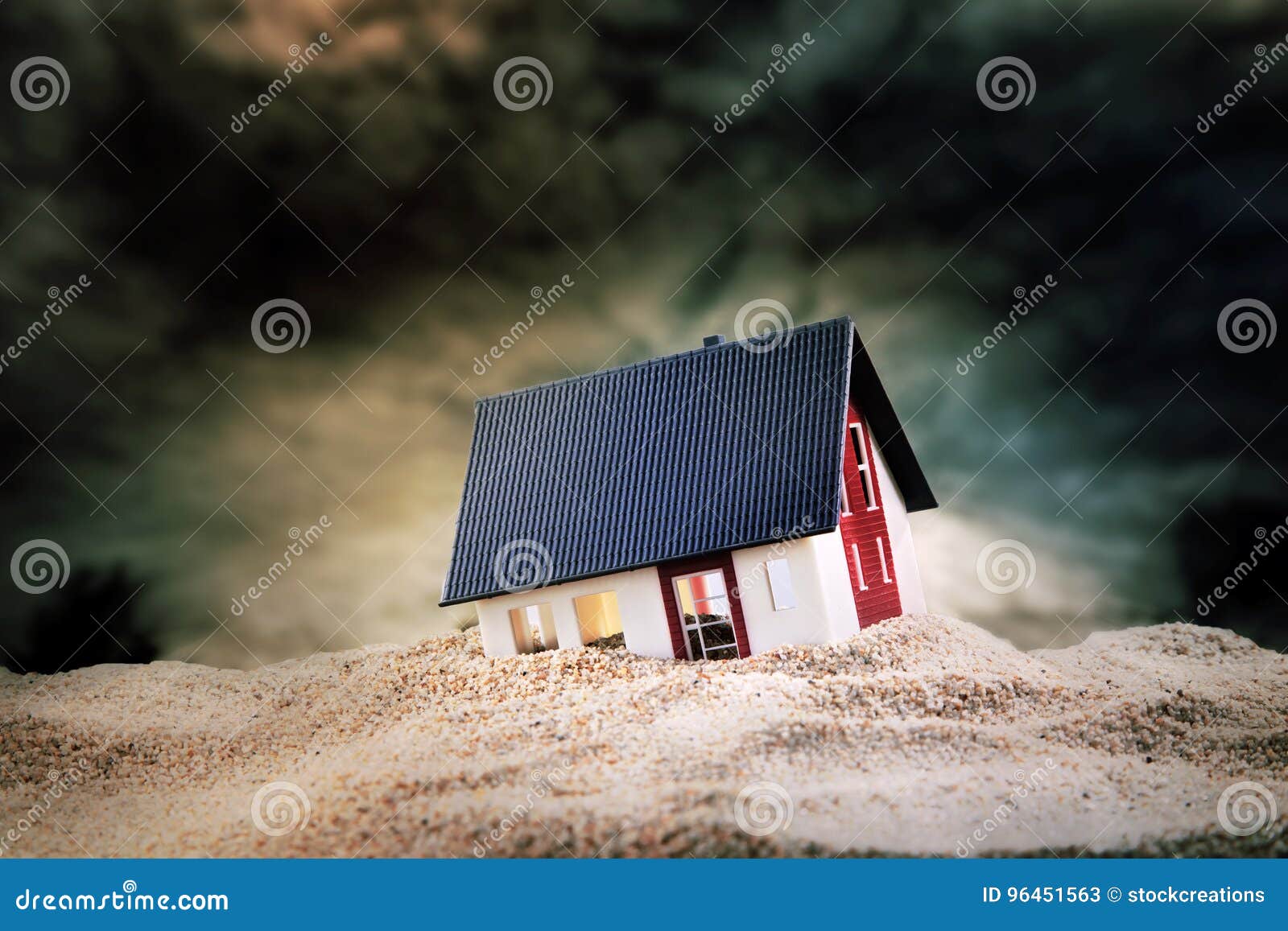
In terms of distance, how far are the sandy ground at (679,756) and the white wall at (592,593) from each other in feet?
0.94

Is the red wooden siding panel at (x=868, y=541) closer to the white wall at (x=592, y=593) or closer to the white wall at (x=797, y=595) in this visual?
the white wall at (x=797, y=595)

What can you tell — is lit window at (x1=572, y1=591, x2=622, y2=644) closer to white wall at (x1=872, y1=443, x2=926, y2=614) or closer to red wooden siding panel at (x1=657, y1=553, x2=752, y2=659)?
red wooden siding panel at (x1=657, y1=553, x2=752, y2=659)

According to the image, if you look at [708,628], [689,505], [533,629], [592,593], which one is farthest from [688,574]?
[533,629]

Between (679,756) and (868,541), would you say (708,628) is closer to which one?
(868,541)

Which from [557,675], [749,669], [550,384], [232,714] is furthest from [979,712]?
[232,714]

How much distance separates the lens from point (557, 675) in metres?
12.8

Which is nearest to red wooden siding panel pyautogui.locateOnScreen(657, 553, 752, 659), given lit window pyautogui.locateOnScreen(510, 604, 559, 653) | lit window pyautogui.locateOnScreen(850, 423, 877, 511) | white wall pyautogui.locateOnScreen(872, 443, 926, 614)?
lit window pyautogui.locateOnScreen(510, 604, 559, 653)

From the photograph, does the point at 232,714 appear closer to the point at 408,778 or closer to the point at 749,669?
the point at 408,778

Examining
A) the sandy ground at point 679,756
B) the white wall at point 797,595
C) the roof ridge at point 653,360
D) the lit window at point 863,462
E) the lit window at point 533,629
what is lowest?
the sandy ground at point 679,756

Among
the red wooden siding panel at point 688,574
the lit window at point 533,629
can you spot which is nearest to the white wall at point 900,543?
the red wooden siding panel at point 688,574

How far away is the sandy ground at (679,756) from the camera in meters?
9.33

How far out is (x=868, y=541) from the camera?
14734 mm

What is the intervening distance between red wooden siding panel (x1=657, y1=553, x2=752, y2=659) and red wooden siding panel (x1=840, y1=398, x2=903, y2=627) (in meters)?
1.55

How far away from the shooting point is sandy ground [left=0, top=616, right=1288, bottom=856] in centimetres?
933
